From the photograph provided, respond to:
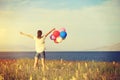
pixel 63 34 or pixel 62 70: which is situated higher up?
pixel 63 34

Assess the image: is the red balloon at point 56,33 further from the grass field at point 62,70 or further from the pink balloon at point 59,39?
the grass field at point 62,70

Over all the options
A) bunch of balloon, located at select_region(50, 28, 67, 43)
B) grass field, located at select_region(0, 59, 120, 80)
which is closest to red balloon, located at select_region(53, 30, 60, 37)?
bunch of balloon, located at select_region(50, 28, 67, 43)

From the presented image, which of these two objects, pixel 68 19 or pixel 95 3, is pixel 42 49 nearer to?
pixel 68 19

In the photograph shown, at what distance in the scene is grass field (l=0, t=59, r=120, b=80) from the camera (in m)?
3.50

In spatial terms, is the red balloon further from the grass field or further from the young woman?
the grass field

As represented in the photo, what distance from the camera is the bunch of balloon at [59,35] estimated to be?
353cm

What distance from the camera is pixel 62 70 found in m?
3.54

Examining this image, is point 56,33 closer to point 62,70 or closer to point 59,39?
point 59,39

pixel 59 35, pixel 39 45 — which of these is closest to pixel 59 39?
pixel 59 35

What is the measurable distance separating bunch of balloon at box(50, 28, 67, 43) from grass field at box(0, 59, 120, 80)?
18cm

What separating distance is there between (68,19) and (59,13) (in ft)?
0.29

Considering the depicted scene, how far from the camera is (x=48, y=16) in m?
3.58

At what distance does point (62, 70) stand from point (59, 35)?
0.95ft

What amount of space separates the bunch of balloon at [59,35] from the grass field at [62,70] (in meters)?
0.18
